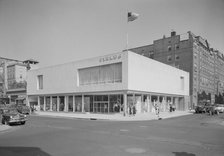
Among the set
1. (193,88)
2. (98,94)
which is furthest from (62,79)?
(193,88)

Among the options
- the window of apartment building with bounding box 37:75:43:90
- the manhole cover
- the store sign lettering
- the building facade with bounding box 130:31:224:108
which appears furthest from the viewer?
the building facade with bounding box 130:31:224:108

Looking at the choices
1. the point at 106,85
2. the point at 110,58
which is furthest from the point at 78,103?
Result: the point at 110,58

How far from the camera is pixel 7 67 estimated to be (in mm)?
110125

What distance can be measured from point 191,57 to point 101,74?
1515 inches

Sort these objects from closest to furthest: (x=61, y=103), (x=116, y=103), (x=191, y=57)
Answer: (x=116, y=103) < (x=61, y=103) < (x=191, y=57)

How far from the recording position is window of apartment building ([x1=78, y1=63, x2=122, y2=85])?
119 ft

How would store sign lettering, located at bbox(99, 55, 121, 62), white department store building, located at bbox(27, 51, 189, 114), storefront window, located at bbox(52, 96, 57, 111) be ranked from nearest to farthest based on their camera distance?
1. white department store building, located at bbox(27, 51, 189, 114)
2. store sign lettering, located at bbox(99, 55, 121, 62)
3. storefront window, located at bbox(52, 96, 57, 111)

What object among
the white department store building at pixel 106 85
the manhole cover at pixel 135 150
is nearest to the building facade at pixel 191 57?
the white department store building at pixel 106 85

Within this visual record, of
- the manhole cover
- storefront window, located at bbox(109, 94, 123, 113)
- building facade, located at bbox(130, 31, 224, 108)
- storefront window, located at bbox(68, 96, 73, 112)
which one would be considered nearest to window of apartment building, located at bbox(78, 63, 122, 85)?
storefront window, located at bbox(109, 94, 123, 113)

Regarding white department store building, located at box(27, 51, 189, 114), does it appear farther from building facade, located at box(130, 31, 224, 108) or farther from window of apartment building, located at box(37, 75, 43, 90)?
building facade, located at box(130, 31, 224, 108)

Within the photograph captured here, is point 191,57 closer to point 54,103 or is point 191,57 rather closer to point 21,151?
point 54,103

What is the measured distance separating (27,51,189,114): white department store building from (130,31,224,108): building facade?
55.4 feet

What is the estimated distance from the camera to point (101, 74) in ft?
127

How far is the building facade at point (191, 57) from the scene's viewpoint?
223 feet
